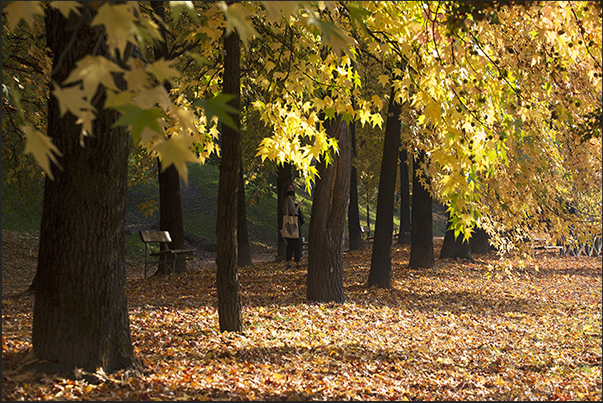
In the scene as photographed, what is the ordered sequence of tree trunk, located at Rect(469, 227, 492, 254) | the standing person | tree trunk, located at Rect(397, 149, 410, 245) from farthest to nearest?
tree trunk, located at Rect(397, 149, 410, 245)
tree trunk, located at Rect(469, 227, 492, 254)
the standing person

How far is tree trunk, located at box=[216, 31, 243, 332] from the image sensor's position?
5965 mm

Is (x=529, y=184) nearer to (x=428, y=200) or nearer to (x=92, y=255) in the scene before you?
(x=92, y=255)

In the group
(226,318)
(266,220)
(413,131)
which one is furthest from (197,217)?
(226,318)

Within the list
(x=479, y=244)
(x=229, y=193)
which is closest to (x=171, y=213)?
(x=229, y=193)

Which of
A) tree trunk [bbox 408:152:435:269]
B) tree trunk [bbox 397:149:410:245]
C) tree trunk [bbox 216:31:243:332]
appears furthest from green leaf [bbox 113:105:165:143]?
tree trunk [bbox 397:149:410:245]

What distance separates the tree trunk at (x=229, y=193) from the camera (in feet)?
19.6

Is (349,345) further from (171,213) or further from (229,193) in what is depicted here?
(171,213)

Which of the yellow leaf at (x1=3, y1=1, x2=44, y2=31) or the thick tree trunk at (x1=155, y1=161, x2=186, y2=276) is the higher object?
the yellow leaf at (x1=3, y1=1, x2=44, y2=31)

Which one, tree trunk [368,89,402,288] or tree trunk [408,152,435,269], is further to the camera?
tree trunk [408,152,435,269]

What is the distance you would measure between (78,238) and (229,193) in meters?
2.01

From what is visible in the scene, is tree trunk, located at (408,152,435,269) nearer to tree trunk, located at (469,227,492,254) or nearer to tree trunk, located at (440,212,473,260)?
tree trunk, located at (440,212,473,260)

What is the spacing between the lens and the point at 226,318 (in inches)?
253

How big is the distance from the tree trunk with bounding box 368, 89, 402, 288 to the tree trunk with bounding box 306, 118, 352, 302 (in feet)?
5.85

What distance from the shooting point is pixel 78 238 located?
4.32 meters
